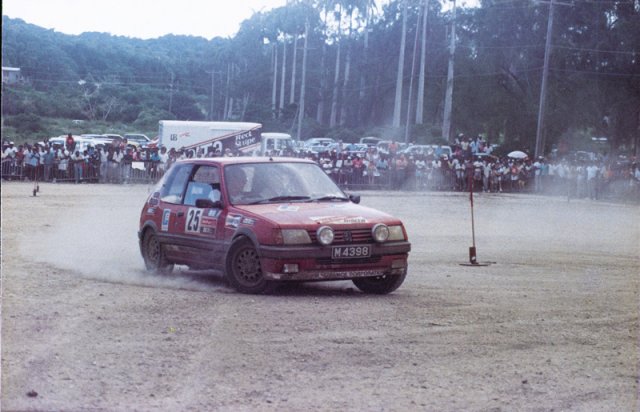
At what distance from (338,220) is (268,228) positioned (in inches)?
30.5

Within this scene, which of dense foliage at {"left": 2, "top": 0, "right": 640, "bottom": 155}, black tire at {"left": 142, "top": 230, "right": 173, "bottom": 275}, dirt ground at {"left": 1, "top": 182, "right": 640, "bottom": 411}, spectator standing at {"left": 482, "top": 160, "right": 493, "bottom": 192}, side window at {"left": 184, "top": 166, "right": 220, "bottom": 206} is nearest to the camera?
dirt ground at {"left": 1, "top": 182, "right": 640, "bottom": 411}

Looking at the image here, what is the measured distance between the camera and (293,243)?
1052 cm

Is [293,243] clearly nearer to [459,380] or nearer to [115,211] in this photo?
[459,380]

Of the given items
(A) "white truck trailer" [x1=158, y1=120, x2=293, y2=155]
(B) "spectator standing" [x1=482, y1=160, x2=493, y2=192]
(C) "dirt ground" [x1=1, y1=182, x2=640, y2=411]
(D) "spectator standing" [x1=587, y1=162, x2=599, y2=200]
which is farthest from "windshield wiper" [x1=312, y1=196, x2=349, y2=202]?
(A) "white truck trailer" [x1=158, y1=120, x2=293, y2=155]

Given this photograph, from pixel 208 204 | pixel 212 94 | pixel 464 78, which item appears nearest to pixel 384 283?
pixel 208 204

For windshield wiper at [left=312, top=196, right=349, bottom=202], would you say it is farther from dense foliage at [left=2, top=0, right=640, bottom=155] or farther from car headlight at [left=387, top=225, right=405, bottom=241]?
dense foliage at [left=2, top=0, right=640, bottom=155]

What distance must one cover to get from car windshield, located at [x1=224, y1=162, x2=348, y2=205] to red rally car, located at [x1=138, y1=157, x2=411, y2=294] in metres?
0.01

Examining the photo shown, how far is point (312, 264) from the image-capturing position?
34.6ft

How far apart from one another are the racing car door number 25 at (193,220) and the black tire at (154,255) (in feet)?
2.38

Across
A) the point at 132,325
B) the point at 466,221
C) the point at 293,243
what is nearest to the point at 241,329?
the point at 132,325

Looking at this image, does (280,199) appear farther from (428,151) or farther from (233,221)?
(428,151)

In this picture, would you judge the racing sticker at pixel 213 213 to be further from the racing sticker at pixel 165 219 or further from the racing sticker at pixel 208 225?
the racing sticker at pixel 165 219

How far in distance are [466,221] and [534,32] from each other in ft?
144

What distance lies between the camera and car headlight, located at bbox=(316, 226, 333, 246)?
1054 centimetres
